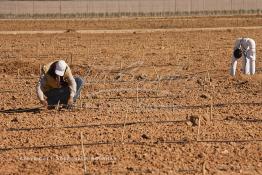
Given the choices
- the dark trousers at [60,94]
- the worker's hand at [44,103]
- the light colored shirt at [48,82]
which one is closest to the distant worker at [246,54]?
the dark trousers at [60,94]

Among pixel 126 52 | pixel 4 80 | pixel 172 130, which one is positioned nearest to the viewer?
pixel 172 130

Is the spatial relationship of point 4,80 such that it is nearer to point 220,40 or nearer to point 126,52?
point 126,52

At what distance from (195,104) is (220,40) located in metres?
12.2

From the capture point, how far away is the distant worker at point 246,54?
40.1 ft

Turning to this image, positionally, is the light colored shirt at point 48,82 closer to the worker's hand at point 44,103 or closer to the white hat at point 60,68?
the worker's hand at point 44,103

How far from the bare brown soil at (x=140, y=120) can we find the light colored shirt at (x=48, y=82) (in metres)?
0.30

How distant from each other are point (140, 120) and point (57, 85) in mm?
1445

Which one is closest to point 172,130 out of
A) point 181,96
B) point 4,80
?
point 181,96

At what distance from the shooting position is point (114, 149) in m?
6.95

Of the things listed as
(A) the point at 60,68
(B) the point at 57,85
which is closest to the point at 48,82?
(B) the point at 57,85

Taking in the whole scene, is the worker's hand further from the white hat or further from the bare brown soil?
the white hat

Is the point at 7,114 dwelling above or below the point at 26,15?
below

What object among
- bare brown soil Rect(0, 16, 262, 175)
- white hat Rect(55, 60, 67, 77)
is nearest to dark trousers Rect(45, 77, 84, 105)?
bare brown soil Rect(0, 16, 262, 175)

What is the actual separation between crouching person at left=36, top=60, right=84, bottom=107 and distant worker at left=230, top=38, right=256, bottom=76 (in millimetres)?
4163
